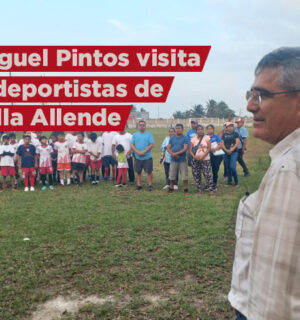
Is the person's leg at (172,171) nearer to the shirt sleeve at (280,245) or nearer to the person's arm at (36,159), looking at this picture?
the person's arm at (36,159)

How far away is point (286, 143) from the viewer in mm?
1014

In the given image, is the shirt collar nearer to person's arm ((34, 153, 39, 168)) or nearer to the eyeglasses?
the eyeglasses

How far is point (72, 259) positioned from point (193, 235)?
78.4 inches

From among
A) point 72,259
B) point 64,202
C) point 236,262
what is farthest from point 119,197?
point 236,262

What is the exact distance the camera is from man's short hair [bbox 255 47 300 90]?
3.35 ft

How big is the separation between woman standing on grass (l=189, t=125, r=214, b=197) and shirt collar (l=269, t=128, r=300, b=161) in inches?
302

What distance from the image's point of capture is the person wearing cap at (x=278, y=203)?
0.85m

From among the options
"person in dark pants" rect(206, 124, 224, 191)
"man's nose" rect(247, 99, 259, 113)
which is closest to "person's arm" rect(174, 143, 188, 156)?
"person in dark pants" rect(206, 124, 224, 191)

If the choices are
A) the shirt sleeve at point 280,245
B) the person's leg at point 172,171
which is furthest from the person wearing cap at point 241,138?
the shirt sleeve at point 280,245

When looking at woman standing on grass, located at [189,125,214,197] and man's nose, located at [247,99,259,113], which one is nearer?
man's nose, located at [247,99,259,113]

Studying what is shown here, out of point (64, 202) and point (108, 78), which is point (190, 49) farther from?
point (64, 202)

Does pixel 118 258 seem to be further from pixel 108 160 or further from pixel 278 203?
pixel 108 160

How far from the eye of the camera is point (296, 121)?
103cm

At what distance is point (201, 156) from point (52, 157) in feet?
16.4
